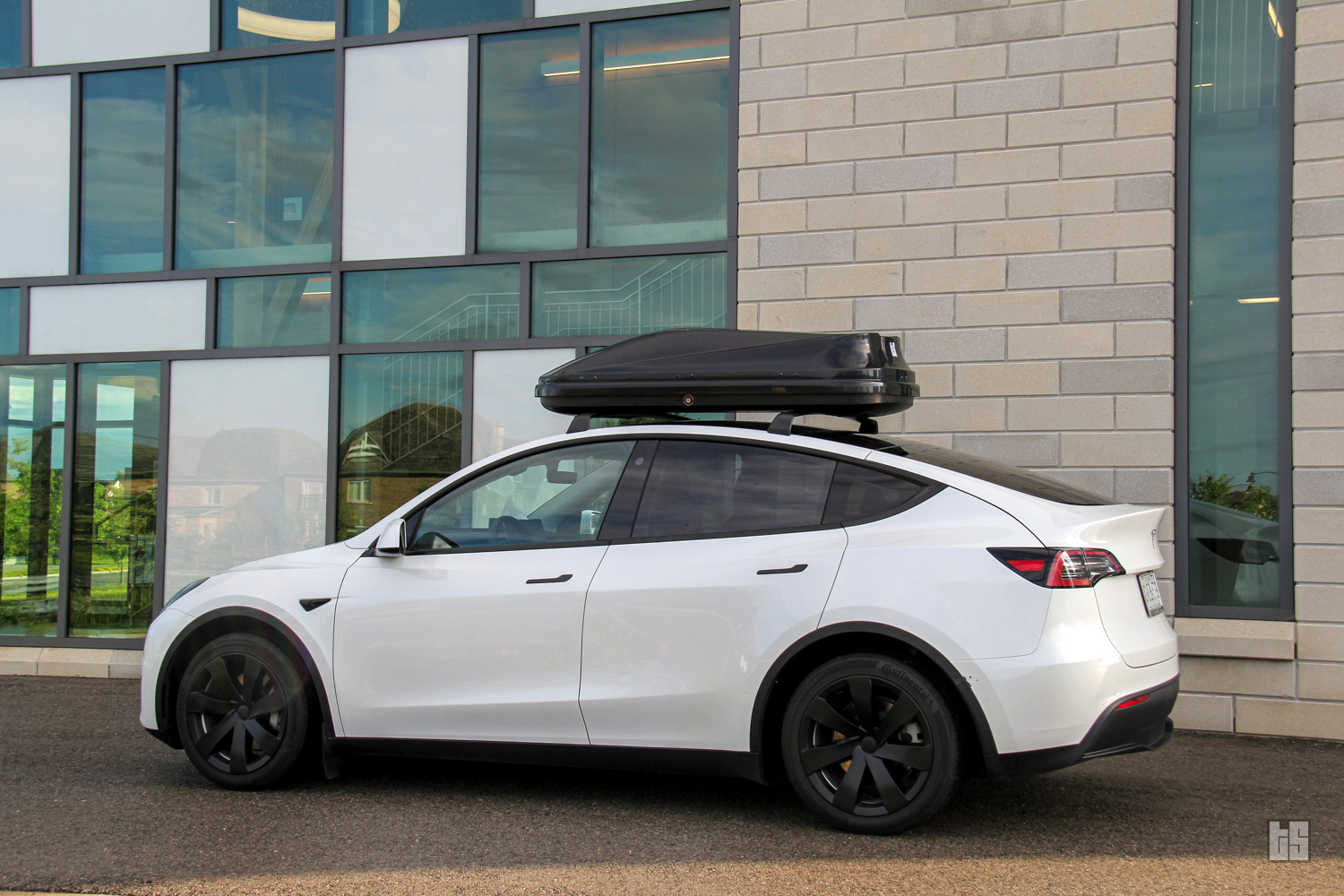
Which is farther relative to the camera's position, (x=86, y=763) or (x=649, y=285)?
(x=649, y=285)

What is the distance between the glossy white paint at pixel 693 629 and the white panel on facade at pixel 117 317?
5.91 meters

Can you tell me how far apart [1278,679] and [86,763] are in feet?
21.8

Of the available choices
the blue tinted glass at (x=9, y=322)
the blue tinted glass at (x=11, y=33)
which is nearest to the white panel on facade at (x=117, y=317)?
the blue tinted glass at (x=9, y=322)

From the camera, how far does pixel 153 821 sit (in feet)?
15.4

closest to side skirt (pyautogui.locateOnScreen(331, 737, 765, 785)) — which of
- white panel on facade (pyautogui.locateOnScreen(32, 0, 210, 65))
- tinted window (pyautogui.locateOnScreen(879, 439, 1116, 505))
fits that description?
tinted window (pyautogui.locateOnScreen(879, 439, 1116, 505))

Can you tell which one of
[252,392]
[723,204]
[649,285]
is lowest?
[252,392]

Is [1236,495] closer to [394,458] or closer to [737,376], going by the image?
[737,376]

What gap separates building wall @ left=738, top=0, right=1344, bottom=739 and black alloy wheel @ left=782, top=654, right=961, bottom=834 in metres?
3.44

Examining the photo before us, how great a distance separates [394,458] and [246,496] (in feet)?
4.23

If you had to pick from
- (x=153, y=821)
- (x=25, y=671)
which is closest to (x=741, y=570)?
(x=153, y=821)

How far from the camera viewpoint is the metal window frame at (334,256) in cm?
838

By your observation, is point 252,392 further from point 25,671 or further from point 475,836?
point 475,836

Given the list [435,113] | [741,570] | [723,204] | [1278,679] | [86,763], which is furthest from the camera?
[435,113]

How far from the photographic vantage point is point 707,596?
452cm
